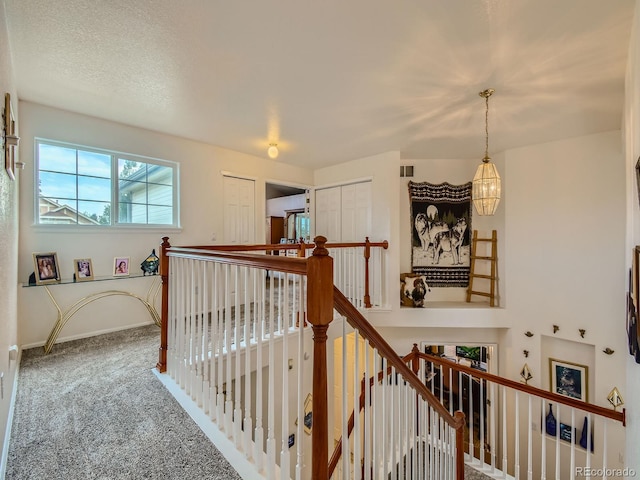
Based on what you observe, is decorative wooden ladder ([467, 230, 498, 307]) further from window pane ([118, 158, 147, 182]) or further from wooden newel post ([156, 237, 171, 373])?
window pane ([118, 158, 147, 182])

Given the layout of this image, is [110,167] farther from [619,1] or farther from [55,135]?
[619,1]

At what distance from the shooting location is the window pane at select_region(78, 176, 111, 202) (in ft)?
10.5

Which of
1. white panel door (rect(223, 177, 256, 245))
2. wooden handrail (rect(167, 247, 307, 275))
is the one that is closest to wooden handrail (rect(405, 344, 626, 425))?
wooden handrail (rect(167, 247, 307, 275))

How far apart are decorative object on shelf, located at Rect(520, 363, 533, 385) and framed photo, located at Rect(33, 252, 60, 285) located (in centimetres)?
609

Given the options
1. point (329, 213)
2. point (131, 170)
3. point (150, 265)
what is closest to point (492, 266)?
point (329, 213)

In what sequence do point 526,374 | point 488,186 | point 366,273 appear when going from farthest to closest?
point 366,273, point 526,374, point 488,186

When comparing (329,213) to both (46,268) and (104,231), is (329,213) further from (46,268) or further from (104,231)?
(46,268)

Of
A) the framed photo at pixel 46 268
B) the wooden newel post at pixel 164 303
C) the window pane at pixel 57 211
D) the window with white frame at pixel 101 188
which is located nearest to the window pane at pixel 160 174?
the window with white frame at pixel 101 188

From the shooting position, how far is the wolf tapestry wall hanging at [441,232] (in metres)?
4.86

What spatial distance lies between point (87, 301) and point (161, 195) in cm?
152

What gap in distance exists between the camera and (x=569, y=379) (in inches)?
151

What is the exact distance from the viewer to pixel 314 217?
5.72 metres

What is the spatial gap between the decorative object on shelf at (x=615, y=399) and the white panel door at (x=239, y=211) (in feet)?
17.4

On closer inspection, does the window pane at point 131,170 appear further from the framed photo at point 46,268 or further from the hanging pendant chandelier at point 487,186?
the hanging pendant chandelier at point 487,186
